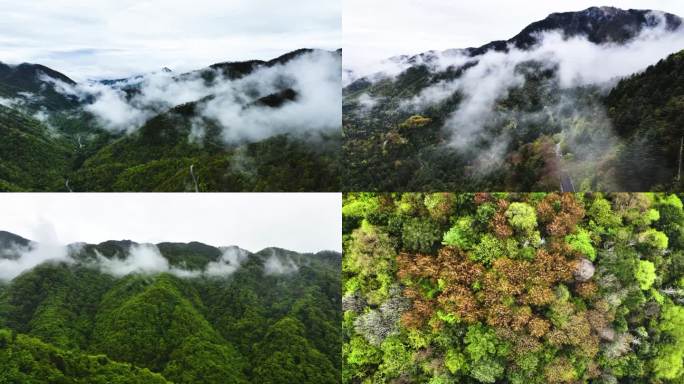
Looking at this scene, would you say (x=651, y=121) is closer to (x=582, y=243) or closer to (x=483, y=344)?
(x=582, y=243)

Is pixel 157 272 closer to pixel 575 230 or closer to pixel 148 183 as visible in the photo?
pixel 148 183

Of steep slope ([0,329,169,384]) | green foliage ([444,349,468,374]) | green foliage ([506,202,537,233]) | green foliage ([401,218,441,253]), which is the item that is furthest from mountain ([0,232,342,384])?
green foliage ([506,202,537,233])

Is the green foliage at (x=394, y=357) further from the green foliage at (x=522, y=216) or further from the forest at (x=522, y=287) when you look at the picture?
the green foliage at (x=522, y=216)

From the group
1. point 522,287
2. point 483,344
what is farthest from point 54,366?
point 522,287

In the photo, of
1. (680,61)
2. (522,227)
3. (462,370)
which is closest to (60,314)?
(462,370)

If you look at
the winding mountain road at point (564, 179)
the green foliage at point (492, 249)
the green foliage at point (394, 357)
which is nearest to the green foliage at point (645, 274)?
the winding mountain road at point (564, 179)

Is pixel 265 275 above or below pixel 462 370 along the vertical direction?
above
